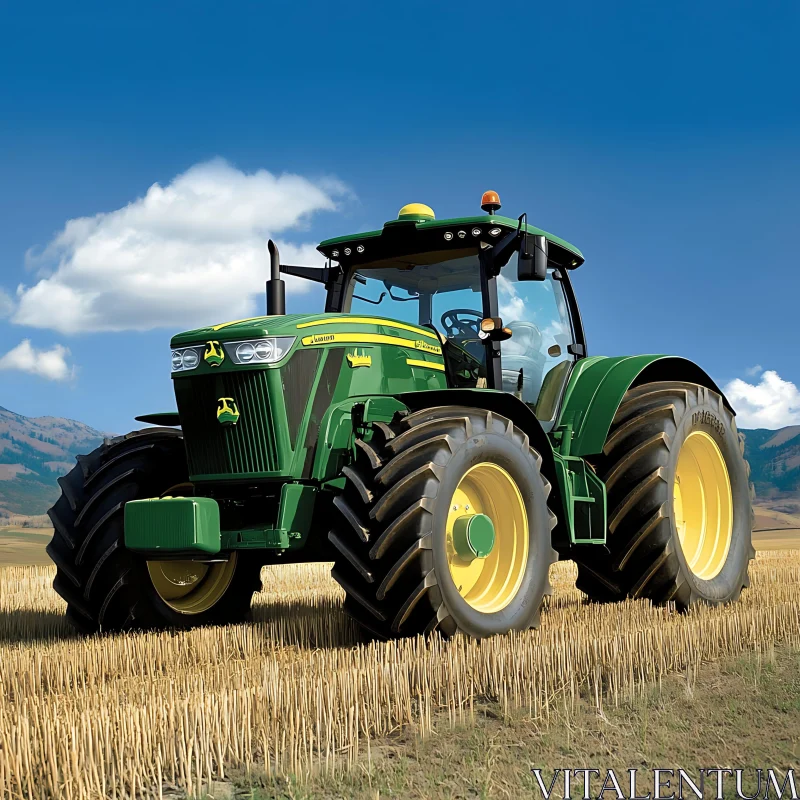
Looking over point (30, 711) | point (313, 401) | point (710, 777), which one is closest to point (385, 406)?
point (313, 401)

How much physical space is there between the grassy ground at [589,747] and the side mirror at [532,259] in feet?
9.35

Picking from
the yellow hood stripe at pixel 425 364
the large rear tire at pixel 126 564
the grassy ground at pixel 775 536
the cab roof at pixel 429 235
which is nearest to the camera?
the large rear tire at pixel 126 564

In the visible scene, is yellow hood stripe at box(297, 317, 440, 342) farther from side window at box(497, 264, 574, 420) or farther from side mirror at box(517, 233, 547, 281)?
side mirror at box(517, 233, 547, 281)

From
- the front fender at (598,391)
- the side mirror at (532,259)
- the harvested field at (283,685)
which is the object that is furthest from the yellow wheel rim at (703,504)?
the side mirror at (532,259)

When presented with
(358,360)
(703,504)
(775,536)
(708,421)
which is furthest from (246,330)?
(775,536)

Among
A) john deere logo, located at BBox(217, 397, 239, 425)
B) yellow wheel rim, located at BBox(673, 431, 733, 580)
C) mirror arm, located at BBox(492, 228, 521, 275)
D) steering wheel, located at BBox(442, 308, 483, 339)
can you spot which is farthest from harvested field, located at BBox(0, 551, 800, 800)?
mirror arm, located at BBox(492, 228, 521, 275)

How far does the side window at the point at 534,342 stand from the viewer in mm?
7379

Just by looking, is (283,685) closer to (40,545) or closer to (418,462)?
(418,462)

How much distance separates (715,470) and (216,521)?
14.9 feet

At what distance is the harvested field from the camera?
358 centimetres

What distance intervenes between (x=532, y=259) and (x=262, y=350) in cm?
186

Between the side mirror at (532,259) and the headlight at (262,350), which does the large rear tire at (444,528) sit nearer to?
the headlight at (262,350)

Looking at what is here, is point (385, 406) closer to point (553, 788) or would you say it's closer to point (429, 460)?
point (429, 460)

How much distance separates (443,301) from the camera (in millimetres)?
7473
